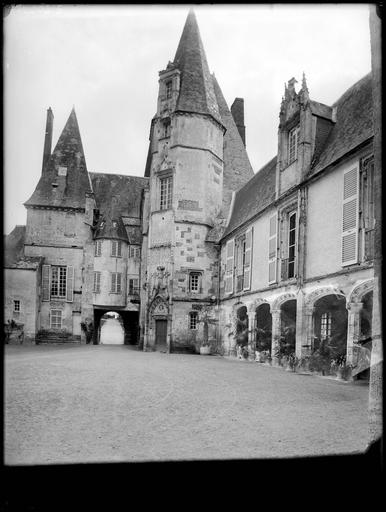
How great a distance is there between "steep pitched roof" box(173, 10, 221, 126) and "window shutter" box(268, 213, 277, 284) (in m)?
11.3

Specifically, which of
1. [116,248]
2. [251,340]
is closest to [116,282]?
[116,248]

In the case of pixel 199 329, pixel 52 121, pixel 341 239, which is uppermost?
pixel 52 121

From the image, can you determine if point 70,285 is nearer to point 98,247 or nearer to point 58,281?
point 58,281

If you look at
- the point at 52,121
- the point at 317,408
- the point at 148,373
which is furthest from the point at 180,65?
the point at 317,408

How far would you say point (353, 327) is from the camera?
10.5 meters

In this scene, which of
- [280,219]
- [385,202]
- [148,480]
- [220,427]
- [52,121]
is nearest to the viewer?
[385,202]

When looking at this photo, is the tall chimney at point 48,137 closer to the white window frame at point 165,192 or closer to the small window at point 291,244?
the white window frame at point 165,192

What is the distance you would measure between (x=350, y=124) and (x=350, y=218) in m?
3.60

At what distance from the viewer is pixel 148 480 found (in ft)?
8.95

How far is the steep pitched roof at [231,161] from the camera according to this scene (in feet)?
85.5

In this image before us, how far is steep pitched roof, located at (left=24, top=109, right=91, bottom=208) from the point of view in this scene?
2941cm

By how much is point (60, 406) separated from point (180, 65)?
2432 centimetres

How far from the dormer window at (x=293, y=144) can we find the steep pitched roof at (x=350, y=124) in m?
1.26

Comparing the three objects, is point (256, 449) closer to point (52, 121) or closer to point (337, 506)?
point (337, 506)
